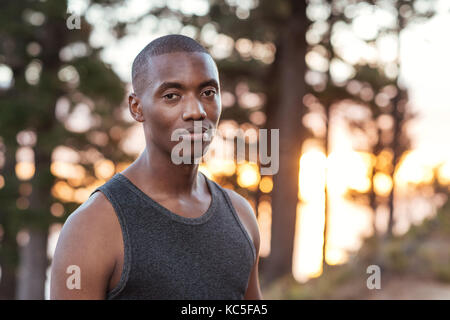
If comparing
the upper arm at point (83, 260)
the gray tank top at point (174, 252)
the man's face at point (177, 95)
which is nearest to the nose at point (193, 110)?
the man's face at point (177, 95)

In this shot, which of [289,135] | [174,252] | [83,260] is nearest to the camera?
[83,260]

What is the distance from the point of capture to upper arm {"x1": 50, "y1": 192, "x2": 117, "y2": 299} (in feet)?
5.13

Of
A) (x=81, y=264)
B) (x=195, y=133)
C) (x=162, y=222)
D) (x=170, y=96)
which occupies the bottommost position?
(x=81, y=264)

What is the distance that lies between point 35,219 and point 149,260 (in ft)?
30.8

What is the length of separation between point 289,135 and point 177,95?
9.72 meters

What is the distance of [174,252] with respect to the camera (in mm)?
1749

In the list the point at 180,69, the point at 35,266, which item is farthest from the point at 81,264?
the point at 35,266

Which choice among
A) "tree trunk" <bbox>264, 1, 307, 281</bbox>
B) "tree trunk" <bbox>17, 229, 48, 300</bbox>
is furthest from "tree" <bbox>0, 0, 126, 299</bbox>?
"tree trunk" <bbox>264, 1, 307, 281</bbox>

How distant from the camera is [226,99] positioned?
55.3 feet

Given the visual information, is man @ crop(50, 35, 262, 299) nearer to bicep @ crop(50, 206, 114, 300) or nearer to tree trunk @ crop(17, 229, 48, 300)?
bicep @ crop(50, 206, 114, 300)

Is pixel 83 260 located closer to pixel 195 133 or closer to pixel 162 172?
pixel 162 172

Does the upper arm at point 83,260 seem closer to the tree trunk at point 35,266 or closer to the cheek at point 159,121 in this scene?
the cheek at point 159,121

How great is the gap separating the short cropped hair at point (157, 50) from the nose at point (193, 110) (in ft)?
0.62

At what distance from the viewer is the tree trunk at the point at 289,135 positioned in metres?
11.4
